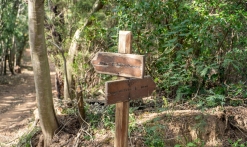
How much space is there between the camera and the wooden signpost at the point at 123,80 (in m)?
3.69

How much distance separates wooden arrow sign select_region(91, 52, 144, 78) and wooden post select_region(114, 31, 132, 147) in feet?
0.43

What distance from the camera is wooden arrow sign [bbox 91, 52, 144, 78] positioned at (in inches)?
145

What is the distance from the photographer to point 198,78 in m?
6.64

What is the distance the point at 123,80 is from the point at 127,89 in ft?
0.47

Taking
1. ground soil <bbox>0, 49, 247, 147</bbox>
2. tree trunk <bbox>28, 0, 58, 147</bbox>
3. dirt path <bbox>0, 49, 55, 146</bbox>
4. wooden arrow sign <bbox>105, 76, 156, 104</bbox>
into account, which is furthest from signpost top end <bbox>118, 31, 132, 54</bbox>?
dirt path <bbox>0, 49, 55, 146</bbox>

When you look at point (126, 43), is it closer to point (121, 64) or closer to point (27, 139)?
point (121, 64)

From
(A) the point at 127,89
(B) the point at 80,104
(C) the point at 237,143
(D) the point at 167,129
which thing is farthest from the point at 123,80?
(C) the point at 237,143

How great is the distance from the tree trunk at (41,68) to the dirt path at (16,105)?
1423 mm

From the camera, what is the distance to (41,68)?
17.7 ft

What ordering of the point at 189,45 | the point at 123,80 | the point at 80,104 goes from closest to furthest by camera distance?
the point at 123,80 → the point at 80,104 → the point at 189,45

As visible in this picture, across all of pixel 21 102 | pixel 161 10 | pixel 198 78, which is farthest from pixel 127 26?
pixel 21 102

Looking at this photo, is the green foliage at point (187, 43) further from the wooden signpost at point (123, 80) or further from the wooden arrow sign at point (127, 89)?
the wooden signpost at point (123, 80)

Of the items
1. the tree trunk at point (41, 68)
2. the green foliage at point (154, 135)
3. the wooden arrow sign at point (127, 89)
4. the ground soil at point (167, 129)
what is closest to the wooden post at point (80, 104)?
the ground soil at point (167, 129)

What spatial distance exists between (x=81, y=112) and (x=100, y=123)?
1.47 ft
